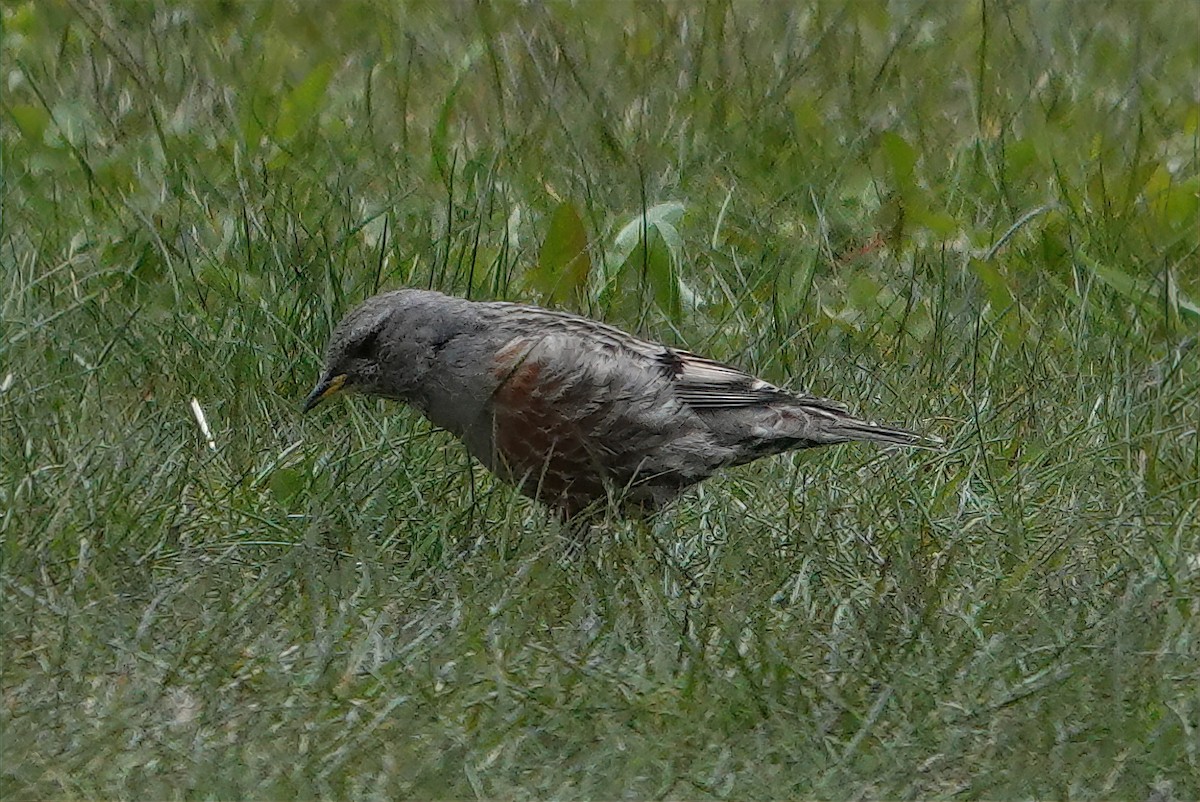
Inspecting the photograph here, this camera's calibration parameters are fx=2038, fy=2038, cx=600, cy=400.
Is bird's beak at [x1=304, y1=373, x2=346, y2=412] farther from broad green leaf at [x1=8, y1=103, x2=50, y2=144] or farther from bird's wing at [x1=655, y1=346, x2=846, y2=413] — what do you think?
broad green leaf at [x1=8, y1=103, x2=50, y2=144]

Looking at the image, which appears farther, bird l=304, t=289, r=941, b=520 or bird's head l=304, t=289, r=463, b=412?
bird's head l=304, t=289, r=463, b=412

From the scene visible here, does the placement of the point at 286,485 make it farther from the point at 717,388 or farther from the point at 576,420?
the point at 717,388

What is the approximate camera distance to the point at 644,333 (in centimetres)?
611

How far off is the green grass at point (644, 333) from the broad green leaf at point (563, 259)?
0.01 meters

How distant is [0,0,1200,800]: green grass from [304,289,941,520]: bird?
123 millimetres

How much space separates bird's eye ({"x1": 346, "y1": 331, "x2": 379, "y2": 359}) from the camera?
5.20 meters

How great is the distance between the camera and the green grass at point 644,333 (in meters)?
3.82

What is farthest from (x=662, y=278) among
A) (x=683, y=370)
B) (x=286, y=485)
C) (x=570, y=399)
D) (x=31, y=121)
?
(x=31, y=121)

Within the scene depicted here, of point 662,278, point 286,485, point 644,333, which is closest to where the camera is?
point 286,485

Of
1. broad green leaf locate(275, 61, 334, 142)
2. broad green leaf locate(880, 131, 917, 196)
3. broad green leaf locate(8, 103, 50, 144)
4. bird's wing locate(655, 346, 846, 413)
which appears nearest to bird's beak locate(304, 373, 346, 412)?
bird's wing locate(655, 346, 846, 413)

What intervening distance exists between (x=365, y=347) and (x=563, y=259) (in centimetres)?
124

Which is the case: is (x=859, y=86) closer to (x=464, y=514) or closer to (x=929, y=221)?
(x=929, y=221)

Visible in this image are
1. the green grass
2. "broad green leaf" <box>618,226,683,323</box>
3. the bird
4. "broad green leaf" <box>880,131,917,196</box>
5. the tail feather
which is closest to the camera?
the green grass

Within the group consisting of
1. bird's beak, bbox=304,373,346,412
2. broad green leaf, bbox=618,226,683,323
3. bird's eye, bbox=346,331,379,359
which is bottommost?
broad green leaf, bbox=618,226,683,323
